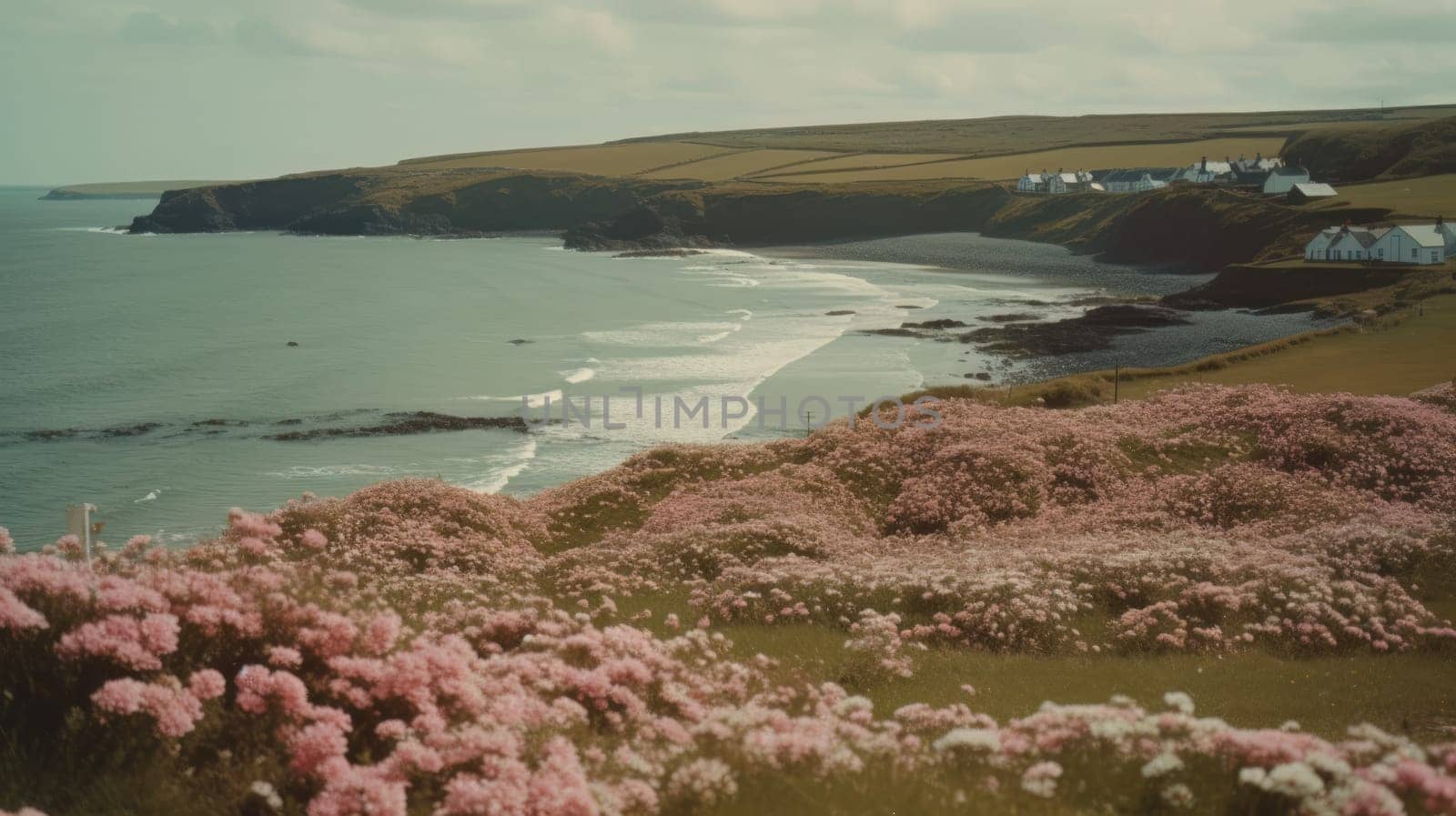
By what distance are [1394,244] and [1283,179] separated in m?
63.4

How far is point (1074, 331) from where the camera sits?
85375 mm

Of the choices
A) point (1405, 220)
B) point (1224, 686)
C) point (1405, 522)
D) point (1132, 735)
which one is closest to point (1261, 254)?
point (1405, 220)

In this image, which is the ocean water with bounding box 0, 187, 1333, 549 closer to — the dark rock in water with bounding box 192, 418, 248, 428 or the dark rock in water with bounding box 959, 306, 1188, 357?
the dark rock in water with bounding box 192, 418, 248, 428

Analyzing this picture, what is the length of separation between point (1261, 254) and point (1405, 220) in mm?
13248

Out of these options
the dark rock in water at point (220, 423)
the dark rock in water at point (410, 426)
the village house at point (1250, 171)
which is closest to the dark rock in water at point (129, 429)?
the dark rock in water at point (220, 423)

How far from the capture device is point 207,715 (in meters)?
9.01

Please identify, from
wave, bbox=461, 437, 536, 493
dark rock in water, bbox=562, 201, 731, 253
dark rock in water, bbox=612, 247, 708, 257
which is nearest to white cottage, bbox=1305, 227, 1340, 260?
wave, bbox=461, 437, 536, 493

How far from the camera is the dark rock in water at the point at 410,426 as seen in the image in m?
57.5

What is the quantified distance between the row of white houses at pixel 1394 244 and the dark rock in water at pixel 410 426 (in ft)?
262

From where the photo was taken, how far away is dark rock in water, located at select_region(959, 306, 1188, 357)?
258 feet

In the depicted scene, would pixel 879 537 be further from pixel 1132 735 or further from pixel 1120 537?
pixel 1132 735

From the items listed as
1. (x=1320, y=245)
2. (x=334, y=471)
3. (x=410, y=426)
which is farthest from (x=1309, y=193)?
(x=334, y=471)

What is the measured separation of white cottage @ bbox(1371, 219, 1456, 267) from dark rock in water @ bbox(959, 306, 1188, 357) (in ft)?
71.1

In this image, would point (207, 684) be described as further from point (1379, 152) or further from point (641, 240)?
point (1379, 152)
